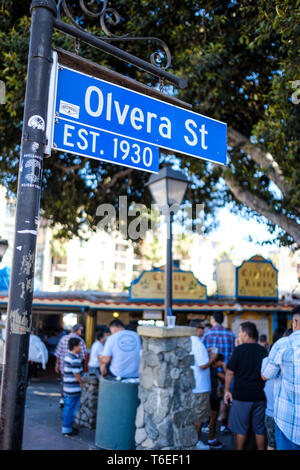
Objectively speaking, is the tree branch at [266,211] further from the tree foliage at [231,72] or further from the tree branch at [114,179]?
the tree branch at [114,179]

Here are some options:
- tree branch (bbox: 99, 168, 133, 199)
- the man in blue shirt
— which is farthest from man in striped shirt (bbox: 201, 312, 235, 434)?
tree branch (bbox: 99, 168, 133, 199)

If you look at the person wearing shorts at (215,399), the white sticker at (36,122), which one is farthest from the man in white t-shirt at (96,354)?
the white sticker at (36,122)

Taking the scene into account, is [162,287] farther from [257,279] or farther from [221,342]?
[221,342]

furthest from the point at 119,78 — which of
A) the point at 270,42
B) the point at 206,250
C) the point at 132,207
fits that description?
the point at 206,250

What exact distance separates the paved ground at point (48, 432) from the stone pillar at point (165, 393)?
136 centimetres

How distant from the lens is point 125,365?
6.00 metres

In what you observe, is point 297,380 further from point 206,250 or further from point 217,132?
point 206,250

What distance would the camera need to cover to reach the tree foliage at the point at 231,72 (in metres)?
7.07

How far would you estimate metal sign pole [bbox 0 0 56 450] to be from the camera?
2.08 metres

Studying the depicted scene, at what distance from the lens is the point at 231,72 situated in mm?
8398

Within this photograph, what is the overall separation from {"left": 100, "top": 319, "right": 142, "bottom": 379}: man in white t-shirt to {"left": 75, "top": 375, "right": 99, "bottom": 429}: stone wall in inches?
50.7

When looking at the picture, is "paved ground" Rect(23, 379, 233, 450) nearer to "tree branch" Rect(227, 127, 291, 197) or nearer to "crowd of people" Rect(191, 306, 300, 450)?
"crowd of people" Rect(191, 306, 300, 450)

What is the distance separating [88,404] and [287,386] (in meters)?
4.38

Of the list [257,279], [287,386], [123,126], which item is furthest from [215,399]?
[257,279]
